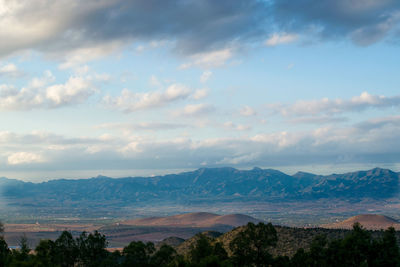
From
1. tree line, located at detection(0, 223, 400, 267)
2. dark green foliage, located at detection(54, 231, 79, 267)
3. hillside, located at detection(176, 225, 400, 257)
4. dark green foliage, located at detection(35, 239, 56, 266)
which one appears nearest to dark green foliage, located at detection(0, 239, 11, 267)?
tree line, located at detection(0, 223, 400, 267)

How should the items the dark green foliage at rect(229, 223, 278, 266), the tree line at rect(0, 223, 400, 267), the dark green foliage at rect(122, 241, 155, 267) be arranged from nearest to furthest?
the dark green foliage at rect(122, 241, 155, 267) → the tree line at rect(0, 223, 400, 267) → the dark green foliage at rect(229, 223, 278, 266)

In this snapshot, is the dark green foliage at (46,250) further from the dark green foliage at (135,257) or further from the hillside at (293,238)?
the hillside at (293,238)

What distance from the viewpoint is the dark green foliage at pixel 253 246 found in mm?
63750

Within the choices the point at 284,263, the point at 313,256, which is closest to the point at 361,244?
the point at 313,256

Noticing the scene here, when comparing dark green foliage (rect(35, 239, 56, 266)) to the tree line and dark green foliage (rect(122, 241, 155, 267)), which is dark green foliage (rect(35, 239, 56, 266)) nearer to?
the tree line

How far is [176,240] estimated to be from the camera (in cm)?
14138

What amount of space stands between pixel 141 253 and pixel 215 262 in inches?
466

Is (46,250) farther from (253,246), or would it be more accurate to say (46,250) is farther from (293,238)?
(293,238)

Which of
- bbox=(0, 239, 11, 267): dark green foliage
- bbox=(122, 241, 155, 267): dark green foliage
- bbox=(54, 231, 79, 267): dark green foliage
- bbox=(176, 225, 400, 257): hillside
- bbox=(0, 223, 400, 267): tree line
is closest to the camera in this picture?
bbox=(0, 239, 11, 267): dark green foliage

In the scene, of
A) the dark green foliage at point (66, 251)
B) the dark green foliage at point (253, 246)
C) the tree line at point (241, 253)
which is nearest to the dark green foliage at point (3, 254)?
the tree line at point (241, 253)

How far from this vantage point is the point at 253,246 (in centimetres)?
6600

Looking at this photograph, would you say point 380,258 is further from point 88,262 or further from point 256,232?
point 88,262

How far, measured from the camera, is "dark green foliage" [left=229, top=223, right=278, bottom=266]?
6375 centimetres

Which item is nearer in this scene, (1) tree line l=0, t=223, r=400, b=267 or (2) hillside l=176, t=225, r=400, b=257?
(1) tree line l=0, t=223, r=400, b=267
